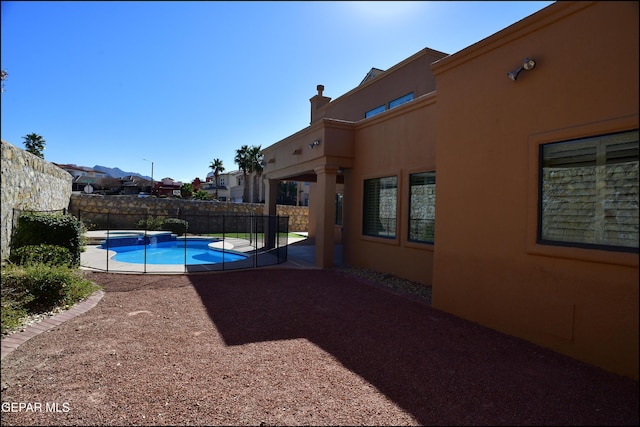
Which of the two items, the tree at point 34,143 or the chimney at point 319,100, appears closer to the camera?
the chimney at point 319,100

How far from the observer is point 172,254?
16.4m

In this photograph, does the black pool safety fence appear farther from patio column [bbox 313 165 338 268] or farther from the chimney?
the chimney

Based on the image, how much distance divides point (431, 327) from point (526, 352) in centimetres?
139

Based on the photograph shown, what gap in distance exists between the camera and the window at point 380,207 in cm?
988

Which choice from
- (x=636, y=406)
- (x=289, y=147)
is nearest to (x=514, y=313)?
(x=636, y=406)

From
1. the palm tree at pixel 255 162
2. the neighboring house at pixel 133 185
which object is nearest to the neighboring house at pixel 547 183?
the neighboring house at pixel 133 185

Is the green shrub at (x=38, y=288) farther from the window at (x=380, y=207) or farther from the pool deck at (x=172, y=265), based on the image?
the window at (x=380, y=207)

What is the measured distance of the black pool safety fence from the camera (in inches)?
426

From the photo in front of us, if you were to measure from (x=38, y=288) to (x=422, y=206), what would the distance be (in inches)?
320

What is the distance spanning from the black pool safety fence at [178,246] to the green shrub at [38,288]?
9.64 feet

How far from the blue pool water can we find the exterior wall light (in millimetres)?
10668

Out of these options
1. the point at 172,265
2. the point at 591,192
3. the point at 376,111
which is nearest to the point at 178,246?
the point at 172,265

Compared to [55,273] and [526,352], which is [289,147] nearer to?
[55,273]

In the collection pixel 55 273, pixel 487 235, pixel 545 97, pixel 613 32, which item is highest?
pixel 613 32
